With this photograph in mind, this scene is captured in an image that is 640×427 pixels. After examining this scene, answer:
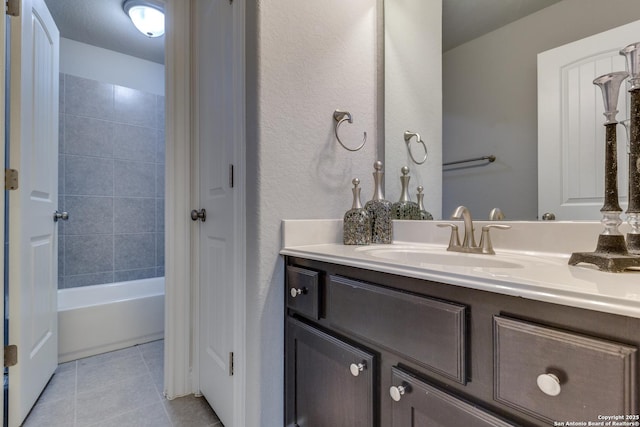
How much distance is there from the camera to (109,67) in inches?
103

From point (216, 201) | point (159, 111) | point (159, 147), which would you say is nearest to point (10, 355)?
point (216, 201)

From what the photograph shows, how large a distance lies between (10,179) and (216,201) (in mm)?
815

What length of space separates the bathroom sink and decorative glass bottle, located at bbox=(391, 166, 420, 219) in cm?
25

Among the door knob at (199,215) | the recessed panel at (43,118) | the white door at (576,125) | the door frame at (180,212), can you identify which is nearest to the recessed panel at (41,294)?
the recessed panel at (43,118)

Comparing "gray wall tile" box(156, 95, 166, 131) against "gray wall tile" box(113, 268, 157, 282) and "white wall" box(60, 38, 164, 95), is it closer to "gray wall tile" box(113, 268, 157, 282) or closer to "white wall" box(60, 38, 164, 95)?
"white wall" box(60, 38, 164, 95)

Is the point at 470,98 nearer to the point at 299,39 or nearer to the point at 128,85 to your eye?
the point at 299,39

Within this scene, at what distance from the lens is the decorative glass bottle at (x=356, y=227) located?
3.70ft

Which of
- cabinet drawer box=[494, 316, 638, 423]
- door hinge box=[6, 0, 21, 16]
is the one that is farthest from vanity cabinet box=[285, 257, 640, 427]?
door hinge box=[6, 0, 21, 16]

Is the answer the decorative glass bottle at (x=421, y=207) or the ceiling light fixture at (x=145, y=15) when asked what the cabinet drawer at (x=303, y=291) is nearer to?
the decorative glass bottle at (x=421, y=207)

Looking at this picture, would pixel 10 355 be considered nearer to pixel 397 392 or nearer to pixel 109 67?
pixel 397 392

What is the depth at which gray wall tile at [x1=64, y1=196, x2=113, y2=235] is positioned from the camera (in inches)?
96.0

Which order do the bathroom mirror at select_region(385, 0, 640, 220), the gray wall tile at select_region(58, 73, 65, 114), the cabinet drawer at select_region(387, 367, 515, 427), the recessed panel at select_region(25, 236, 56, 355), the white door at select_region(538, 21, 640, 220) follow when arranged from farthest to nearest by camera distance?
the gray wall tile at select_region(58, 73, 65, 114)
the recessed panel at select_region(25, 236, 56, 355)
the bathroom mirror at select_region(385, 0, 640, 220)
the white door at select_region(538, 21, 640, 220)
the cabinet drawer at select_region(387, 367, 515, 427)

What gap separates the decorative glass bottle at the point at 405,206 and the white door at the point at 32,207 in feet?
5.15

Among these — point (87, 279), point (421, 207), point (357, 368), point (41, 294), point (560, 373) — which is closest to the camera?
point (560, 373)
